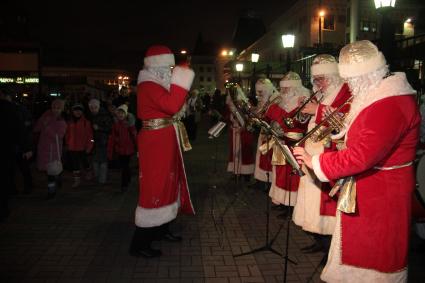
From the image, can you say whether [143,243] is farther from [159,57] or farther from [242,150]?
[242,150]

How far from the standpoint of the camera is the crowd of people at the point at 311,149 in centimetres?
290

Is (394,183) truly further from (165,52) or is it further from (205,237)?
(205,237)

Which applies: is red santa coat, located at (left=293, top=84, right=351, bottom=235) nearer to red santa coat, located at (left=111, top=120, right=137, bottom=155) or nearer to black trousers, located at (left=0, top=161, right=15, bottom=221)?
black trousers, located at (left=0, top=161, right=15, bottom=221)

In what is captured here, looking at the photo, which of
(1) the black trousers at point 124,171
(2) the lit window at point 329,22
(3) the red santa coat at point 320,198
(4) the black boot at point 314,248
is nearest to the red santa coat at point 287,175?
(4) the black boot at point 314,248

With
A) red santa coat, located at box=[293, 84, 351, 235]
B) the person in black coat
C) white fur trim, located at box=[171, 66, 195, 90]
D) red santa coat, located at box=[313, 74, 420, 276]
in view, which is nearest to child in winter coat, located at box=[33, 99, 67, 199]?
the person in black coat

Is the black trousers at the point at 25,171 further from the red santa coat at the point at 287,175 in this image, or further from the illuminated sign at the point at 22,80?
the illuminated sign at the point at 22,80

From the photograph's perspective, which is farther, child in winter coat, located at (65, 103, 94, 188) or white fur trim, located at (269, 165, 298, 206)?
child in winter coat, located at (65, 103, 94, 188)

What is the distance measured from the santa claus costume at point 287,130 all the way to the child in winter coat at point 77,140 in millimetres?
4303

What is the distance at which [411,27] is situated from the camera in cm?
3662

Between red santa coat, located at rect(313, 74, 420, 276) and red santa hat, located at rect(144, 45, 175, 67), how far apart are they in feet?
8.69

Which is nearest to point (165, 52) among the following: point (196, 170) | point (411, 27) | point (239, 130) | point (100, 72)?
point (239, 130)

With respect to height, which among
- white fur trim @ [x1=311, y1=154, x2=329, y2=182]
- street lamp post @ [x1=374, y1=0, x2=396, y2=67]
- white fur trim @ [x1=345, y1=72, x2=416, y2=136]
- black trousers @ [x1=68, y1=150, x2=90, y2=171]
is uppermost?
street lamp post @ [x1=374, y1=0, x2=396, y2=67]

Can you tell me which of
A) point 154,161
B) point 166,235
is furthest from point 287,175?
point 154,161

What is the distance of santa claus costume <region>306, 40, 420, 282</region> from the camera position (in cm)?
278
